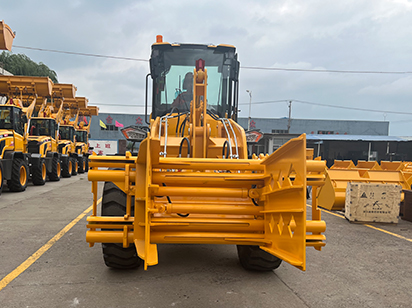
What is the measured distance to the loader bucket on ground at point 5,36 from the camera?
892cm

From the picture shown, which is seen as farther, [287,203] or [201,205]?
[201,205]

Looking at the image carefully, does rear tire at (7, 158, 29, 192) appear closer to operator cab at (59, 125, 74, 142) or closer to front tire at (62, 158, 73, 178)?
front tire at (62, 158, 73, 178)

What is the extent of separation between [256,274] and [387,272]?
71.0 inches

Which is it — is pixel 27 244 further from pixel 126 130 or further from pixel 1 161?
pixel 1 161

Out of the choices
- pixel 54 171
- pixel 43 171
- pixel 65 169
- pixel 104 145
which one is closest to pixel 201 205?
pixel 43 171

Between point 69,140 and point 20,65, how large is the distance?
21.5 metres

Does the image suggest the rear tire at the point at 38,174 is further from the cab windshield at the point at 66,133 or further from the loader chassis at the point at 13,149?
the cab windshield at the point at 66,133

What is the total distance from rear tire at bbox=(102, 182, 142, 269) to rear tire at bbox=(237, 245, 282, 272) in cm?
133

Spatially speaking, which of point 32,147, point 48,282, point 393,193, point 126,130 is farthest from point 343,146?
point 48,282

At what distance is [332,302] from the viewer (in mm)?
3143

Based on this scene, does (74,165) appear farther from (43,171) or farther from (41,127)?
(43,171)

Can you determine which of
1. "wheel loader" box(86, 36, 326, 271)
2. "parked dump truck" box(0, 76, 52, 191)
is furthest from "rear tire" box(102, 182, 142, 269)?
"parked dump truck" box(0, 76, 52, 191)

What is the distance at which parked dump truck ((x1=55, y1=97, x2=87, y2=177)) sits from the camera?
15570 millimetres

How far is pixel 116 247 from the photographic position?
348 cm
